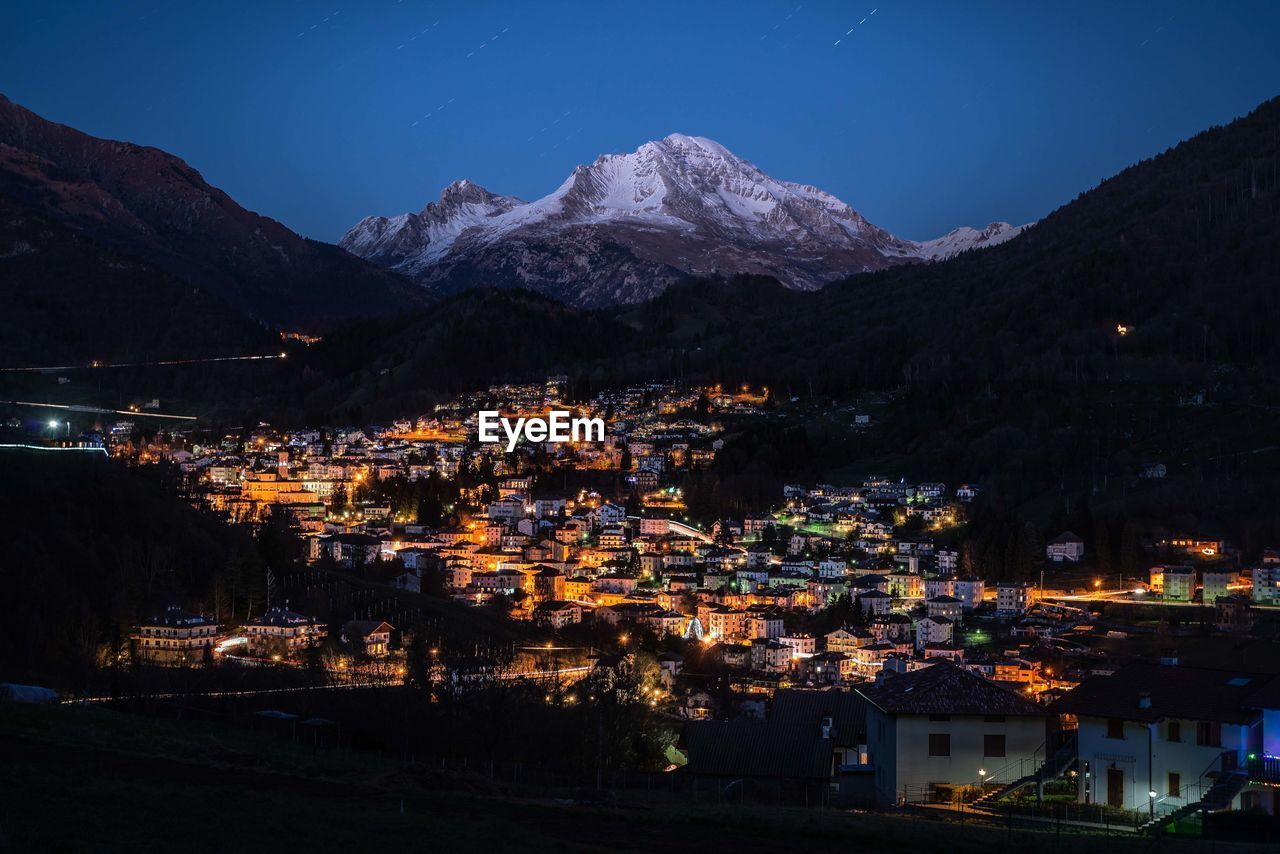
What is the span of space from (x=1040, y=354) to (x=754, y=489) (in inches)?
1902

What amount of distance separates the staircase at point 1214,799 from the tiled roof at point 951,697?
3405 mm

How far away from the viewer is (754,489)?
99750 millimetres

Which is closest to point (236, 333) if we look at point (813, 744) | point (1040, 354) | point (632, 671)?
point (1040, 354)

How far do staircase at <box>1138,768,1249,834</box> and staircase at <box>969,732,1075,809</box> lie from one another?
2.16m

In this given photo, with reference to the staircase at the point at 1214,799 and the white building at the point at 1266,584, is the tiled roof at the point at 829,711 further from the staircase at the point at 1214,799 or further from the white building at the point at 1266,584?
the white building at the point at 1266,584

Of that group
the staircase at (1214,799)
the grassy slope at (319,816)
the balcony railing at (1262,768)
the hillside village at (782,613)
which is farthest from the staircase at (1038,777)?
the grassy slope at (319,816)

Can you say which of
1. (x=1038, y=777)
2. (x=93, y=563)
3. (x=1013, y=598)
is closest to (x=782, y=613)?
(x=1013, y=598)

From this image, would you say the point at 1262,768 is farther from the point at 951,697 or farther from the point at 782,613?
the point at 782,613

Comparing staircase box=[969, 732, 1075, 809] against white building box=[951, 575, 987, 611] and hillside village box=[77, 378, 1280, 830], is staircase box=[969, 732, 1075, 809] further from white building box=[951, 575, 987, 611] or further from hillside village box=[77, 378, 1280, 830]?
white building box=[951, 575, 987, 611]

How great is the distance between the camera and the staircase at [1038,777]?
20.3m

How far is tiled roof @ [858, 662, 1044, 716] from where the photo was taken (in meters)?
21.6

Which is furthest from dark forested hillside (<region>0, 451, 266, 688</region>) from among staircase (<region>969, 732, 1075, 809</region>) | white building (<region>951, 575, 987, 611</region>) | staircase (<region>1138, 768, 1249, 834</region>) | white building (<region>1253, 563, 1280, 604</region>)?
white building (<region>1253, 563, 1280, 604</region>)

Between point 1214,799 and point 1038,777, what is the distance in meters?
2.82

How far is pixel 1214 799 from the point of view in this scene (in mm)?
18266
